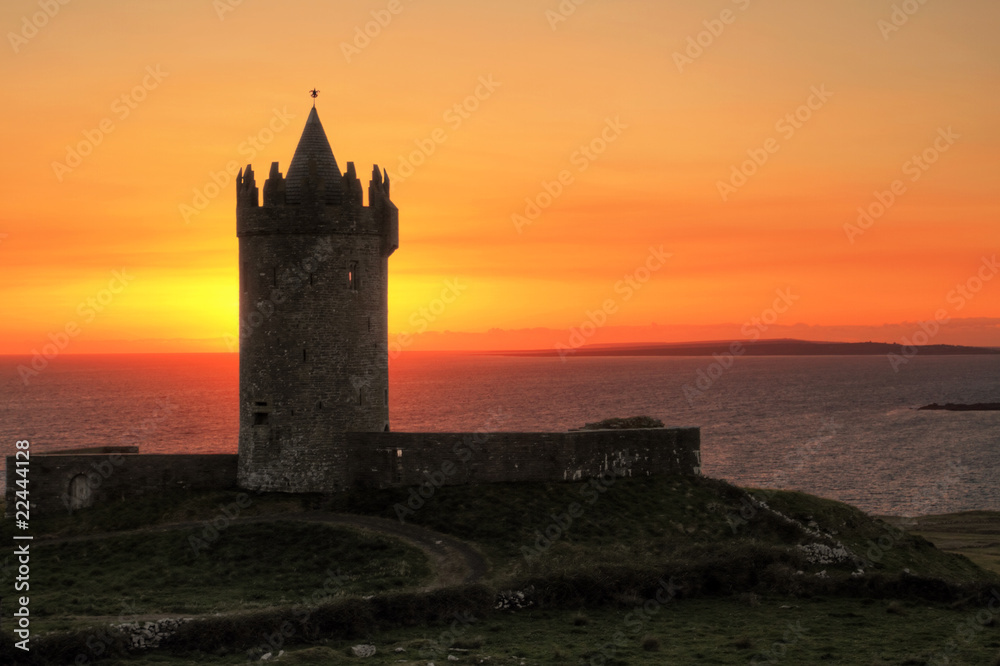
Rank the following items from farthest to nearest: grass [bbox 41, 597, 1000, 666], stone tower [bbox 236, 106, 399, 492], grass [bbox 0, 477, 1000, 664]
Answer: stone tower [bbox 236, 106, 399, 492]
grass [bbox 0, 477, 1000, 664]
grass [bbox 41, 597, 1000, 666]

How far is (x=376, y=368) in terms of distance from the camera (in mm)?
36719

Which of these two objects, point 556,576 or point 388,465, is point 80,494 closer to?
point 388,465

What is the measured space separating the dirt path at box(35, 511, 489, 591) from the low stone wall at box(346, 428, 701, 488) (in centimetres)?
228

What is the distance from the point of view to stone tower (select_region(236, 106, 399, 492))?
35719mm

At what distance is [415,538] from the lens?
104 ft

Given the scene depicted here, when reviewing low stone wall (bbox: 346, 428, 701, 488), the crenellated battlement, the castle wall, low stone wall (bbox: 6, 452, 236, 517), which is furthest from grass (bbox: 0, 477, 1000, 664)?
the crenellated battlement

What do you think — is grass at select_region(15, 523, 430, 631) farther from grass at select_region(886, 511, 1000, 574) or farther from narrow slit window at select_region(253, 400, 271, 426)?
grass at select_region(886, 511, 1000, 574)

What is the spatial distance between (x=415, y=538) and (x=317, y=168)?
46.5ft

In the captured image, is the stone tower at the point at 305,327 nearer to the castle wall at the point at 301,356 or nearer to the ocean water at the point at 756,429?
the castle wall at the point at 301,356

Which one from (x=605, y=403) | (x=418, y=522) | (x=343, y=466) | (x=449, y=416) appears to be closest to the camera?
(x=418, y=522)

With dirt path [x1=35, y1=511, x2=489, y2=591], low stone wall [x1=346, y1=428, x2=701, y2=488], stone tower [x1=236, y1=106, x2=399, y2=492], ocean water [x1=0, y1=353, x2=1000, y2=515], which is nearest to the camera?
dirt path [x1=35, y1=511, x2=489, y2=591]

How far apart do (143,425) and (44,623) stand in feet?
401

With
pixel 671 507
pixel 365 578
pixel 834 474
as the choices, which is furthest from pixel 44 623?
pixel 834 474

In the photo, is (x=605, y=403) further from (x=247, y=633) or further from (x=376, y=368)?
(x=247, y=633)
